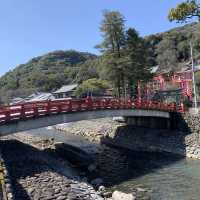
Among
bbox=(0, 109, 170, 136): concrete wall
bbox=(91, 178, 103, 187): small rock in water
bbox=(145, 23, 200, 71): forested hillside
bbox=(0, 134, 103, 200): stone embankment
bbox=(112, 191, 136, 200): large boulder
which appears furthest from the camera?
bbox=(145, 23, 200, 71): forested hillside

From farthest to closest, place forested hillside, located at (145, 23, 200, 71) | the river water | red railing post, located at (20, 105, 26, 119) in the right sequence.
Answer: forested hillside, located at (145, 23, 200, 71) < red railing post, located at (20, 105, 26, 119) < the river water

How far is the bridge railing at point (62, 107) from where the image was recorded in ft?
83.4

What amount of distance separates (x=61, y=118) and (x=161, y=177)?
364 inches

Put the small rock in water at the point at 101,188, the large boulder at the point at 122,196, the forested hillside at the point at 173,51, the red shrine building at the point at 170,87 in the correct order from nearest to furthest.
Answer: the large boulder at the point at 122,196 < the small rock in water at the point at 101,188 < the red shrine building at the point at 170,87 < the forested hillside at the point at 173,51

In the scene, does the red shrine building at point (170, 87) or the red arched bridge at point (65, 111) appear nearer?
the red arched bridge at point (65, 111)

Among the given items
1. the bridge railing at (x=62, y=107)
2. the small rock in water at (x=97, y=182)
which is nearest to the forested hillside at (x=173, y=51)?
the bridge railing at (x=62, y=107)

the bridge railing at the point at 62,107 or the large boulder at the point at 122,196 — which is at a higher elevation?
the bridge railing at the point at 62,107

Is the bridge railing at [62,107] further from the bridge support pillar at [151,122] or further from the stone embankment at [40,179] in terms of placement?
the stone embankment at [40,179]

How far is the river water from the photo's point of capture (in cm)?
1956

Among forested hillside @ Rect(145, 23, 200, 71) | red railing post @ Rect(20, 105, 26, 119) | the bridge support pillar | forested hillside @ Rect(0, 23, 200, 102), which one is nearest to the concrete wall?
red railing post @ Rect(20, 105, 26, 119)

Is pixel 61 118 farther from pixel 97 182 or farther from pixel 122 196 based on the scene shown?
pixel 122 196

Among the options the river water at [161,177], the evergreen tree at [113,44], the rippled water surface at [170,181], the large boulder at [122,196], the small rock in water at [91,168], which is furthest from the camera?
the evergreen tree at [113,44]

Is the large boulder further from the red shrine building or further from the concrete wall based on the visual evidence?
the red shrine building

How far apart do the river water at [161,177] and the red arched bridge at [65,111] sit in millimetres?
4726
